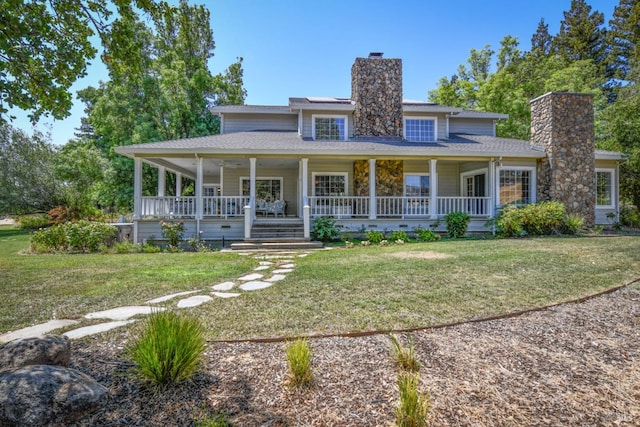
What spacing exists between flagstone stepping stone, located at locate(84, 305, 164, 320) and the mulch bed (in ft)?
2.32

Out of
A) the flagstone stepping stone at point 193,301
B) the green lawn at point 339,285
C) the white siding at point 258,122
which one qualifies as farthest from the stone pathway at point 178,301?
the white siding at point 258,122

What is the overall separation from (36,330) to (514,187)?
14955mm

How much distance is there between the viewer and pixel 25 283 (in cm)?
523

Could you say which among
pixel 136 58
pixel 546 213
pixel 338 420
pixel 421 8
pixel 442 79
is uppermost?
pixel 442 79

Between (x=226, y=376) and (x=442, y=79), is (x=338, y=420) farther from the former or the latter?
(x=442, y=79)

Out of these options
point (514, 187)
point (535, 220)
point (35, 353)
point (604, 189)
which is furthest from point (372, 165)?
point (604, 189)

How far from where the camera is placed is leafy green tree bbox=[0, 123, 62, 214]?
22062 millimetres

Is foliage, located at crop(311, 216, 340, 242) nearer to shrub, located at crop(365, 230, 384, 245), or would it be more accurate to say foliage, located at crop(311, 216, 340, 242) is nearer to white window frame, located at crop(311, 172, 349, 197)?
shrub, located at crop(365, 230, 384, 245)

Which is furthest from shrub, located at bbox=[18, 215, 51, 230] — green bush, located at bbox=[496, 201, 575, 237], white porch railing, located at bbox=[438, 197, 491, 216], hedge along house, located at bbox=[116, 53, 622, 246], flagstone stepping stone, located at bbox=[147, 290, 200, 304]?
green bush, located at bbox=[496, 201, 575, 237]

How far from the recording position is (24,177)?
2256 centimetres

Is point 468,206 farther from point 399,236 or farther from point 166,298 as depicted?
point 166,298

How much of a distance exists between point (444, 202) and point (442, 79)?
732 inches

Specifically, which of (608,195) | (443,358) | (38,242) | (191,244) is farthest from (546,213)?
(38,242)

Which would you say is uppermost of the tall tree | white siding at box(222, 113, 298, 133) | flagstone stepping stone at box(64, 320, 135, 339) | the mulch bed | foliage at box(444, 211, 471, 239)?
the tall tree
